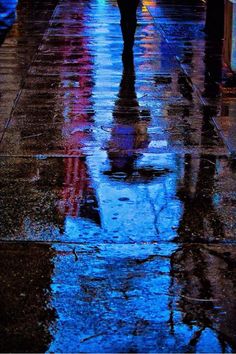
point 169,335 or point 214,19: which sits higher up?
point 169,335

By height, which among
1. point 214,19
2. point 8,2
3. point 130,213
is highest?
point 8,2

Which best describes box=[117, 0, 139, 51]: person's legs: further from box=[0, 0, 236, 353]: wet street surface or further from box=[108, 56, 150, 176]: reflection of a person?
box=[108, 56, 150, 176]: reflection of a person

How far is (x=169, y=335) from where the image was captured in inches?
149

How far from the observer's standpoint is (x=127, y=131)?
7.53 m

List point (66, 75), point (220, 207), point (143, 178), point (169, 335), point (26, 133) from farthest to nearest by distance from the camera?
point (66, 75), point (26, 133), point (143, 178), point (220, 207), point (169, 335)

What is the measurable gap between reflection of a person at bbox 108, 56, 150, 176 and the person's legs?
2.29 metres

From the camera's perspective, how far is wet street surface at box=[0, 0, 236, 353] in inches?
153

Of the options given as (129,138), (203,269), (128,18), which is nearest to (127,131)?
(129,138)

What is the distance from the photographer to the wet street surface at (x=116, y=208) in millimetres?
3881

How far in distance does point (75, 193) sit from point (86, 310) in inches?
73.1

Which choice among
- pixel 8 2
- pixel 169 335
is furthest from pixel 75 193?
pixel 169 335

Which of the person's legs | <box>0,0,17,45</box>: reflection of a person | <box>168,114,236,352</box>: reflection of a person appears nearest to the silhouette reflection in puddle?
<box>168,114,236,352</box>: reflection of a person

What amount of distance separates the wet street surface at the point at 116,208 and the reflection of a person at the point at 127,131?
0.02m

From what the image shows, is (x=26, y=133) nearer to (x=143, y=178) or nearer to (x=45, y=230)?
(x=143, y=178)
